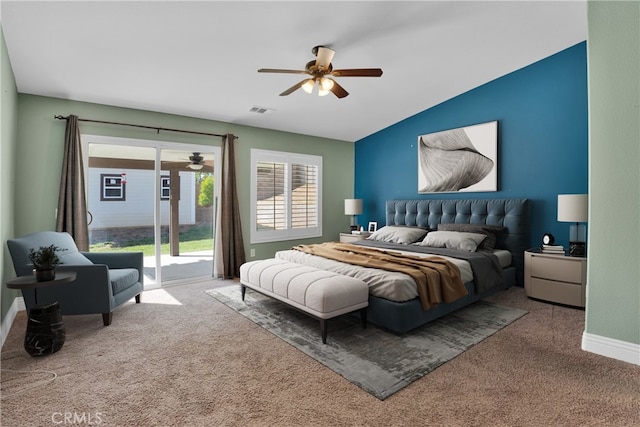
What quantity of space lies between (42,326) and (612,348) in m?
4.40

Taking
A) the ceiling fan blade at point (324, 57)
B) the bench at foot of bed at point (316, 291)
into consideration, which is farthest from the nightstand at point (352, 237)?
the ceiling fan blade at point (324, 57)

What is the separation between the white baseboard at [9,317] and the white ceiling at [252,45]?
7.84ft

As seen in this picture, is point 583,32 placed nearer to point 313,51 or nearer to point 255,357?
point 313,51

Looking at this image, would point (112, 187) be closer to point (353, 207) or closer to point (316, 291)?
point (316, 291)

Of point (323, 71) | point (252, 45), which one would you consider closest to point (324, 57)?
point (323, 71)

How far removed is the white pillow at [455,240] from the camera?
4.17 meters

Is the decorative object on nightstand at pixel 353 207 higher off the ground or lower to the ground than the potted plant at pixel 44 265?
higher

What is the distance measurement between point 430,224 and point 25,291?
505 centimetres

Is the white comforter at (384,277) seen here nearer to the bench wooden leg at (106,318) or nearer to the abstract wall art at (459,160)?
the abstract wall art at (459,160)

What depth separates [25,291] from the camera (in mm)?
2936

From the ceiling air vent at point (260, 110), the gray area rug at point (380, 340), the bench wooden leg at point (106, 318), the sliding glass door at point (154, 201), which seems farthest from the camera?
the ceiling air vent at point (260, 110)

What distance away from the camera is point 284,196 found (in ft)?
20.0

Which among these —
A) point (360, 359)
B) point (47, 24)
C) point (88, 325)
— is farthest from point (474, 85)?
point (88, 325)

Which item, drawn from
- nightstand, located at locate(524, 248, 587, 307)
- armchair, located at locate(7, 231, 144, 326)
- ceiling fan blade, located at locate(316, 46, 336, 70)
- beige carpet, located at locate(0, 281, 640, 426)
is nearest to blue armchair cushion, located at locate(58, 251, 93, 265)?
armchair, located at locate(7, 231, 144, 326)
